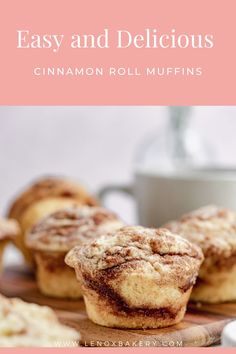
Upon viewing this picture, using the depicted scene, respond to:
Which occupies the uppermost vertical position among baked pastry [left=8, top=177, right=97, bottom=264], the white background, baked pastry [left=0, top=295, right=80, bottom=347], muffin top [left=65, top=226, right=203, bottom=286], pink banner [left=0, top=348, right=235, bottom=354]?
the white background

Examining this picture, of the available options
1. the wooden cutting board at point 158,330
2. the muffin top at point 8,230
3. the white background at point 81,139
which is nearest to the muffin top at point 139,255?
the wooden cutting board at point 158,330

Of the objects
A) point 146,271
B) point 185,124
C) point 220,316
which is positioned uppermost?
point 185,124

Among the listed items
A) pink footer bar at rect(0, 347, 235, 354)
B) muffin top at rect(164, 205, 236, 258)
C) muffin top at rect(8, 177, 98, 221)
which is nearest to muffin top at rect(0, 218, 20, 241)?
muffin top at rect(8, 177, 98, 221)

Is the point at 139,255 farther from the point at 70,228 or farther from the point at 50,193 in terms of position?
the point at 50,193

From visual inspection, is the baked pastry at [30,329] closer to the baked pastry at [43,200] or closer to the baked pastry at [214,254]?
the baked pastry at [214,254]

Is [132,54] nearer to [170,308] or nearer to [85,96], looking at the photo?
[85,96]

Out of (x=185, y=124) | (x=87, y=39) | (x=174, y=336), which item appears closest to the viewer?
(x=174, y=336)

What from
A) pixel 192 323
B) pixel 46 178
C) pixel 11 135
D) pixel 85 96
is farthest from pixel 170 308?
pixel 11 135

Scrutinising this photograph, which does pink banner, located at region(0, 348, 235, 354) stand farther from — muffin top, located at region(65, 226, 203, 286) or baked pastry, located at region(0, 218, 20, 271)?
baked pastry, located at region(0, 218, 20, 271)

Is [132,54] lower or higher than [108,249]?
higher
